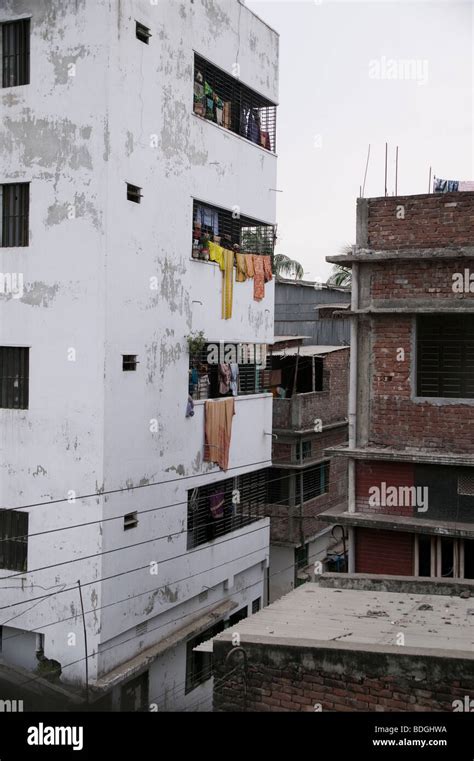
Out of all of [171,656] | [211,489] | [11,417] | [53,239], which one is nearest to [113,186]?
[53,239]

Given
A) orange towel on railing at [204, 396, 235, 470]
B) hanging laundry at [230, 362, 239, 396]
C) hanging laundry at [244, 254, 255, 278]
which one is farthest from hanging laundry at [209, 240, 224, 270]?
orange towel on railing at [204, 396, 235, 470]

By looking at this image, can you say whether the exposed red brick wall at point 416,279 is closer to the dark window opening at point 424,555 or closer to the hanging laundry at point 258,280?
the dark window opening at point 424,555

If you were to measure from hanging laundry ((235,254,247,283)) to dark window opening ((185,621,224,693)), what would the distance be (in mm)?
7950

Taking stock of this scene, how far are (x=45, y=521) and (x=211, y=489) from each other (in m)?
4.55

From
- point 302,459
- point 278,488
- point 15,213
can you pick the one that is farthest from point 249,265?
point 278,488

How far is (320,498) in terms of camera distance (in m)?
23.3

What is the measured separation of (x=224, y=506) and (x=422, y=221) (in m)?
8.96

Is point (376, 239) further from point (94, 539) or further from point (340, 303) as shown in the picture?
point (340, 303)

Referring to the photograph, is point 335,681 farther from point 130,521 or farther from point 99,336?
point 99,336

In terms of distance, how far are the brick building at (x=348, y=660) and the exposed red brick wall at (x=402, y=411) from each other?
281 centimetres

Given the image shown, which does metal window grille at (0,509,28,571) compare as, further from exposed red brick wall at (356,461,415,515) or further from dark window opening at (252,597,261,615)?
dark window opening at (252,597,261,615)

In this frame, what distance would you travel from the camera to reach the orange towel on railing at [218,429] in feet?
57.2
